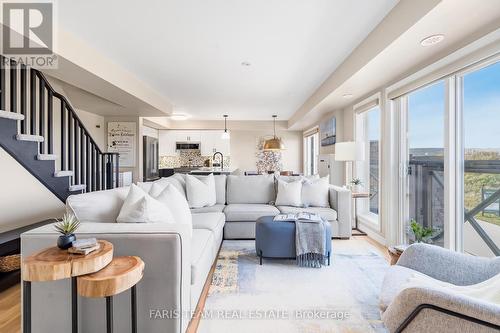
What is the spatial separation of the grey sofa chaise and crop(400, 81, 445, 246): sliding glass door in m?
1.06

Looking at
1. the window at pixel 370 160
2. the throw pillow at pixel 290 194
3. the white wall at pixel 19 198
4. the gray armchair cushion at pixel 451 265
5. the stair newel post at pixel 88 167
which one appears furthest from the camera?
the window at pixel 370 160

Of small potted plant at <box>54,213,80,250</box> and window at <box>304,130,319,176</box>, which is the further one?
window at <box>304,130,319,176</box>

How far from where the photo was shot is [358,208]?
4.77 metres

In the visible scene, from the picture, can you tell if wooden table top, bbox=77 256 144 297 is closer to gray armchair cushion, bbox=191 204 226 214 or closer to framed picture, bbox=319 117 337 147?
gray armchair cushion, bbox=191 204 226 214

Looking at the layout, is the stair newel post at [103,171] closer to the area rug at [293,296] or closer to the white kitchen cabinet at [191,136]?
the area rug at [293,296]

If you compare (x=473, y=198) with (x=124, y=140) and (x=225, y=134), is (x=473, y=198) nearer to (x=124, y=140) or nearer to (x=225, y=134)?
(x=225, y=134)

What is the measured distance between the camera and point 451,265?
1.65 m

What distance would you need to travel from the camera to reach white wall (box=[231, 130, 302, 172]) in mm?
8969

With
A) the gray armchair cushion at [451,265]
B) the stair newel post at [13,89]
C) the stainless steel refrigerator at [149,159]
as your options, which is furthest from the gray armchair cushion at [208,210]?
the stainless steel refrigerator at [149,159]

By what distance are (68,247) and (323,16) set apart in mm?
2495

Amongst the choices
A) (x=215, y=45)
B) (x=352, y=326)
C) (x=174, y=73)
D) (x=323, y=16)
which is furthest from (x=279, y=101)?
(x=352, y=326)

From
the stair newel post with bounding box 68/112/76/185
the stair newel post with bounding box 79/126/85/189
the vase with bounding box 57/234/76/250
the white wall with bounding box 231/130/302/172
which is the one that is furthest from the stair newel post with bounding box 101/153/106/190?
the white wall with bounding box 231/130/302/172

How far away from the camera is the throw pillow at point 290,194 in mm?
4082

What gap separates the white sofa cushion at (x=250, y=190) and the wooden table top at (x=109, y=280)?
119 inches
